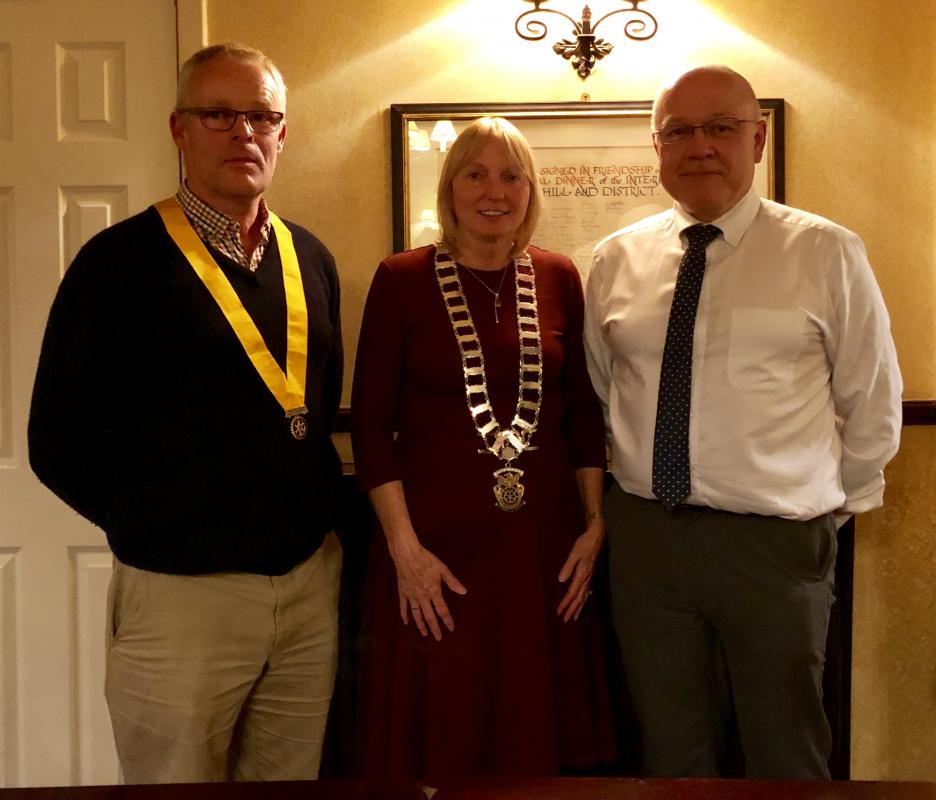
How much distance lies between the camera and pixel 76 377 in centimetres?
172

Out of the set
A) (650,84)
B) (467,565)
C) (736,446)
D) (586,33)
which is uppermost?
(586,33)

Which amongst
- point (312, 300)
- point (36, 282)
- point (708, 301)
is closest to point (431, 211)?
point (312, 300)

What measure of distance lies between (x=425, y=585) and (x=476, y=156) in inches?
34.3

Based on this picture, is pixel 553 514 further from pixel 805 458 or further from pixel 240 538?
pixel 240 538

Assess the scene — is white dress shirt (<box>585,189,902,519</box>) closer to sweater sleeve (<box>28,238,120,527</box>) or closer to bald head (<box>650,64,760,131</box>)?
bald head (<box>650,64,760,131</box>)

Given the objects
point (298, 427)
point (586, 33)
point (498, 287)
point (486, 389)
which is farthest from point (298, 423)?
point (586, 33)

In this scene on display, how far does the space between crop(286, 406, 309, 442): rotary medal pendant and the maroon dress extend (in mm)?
163

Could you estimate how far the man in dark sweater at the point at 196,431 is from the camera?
5.75 ft

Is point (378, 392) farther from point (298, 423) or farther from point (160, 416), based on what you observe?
point (160, 416)

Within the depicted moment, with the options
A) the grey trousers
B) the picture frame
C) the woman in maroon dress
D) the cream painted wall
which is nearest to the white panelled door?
the cream painted wall

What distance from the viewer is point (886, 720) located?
266 centimetres

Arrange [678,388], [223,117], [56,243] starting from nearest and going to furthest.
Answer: [223,117] → [678,388] → [56,243]

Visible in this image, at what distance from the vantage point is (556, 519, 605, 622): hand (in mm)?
2006

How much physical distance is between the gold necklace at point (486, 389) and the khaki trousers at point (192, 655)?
1.36 ft
